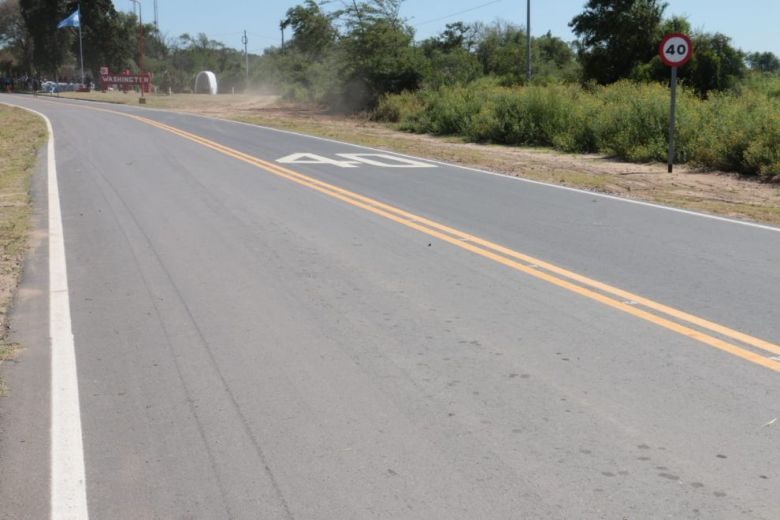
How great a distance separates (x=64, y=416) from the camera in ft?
16.0

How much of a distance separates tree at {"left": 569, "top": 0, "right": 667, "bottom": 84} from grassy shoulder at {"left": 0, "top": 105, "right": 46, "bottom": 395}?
25.1 meters

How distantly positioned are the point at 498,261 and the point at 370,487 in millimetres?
4975

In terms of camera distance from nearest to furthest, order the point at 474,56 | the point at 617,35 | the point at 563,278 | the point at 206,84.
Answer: the point at 563,278
the point at 617,35
the point at 474,56
the point at 206,84

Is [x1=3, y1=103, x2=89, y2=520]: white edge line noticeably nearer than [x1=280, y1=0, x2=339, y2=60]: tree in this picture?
Yes

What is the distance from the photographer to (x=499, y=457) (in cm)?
429

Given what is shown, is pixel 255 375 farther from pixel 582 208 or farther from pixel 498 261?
pixel 582 208

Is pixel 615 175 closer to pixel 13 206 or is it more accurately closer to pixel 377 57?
pixel 13 206

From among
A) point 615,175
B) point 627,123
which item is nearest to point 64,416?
point 615,175

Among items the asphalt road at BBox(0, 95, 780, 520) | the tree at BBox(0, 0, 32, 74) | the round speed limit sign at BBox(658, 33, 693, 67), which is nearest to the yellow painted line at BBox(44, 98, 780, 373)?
the asphalt road at BBox(0, 95, 780, 520)

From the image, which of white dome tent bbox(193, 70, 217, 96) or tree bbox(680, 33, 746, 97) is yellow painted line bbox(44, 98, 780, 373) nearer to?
tree bbox(680, 33, 746, 97)

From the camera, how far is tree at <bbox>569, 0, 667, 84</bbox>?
39.3 metres

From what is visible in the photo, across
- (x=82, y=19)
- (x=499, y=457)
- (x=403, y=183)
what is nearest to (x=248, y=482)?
(x=499, y=457)

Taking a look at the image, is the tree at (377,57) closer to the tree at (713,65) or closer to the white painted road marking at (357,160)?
the tree at (713,65)

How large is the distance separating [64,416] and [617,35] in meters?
38.9
